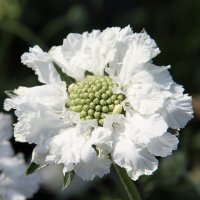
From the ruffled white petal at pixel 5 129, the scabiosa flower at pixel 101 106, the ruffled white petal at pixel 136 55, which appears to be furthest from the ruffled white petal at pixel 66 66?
the ruffled white petal at pixel 5 129

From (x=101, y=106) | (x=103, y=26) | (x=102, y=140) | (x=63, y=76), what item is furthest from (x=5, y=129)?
(x=103, y=26)

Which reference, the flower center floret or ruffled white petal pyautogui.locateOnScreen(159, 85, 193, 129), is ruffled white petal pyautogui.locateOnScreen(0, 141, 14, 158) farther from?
ruffled white petal pyautogui.locateOnScreen(159, 85, 193, 129)

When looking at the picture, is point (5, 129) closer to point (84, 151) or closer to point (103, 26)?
point (84, 151)

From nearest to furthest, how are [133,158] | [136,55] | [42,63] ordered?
[133,158], [136,55], [42,63]

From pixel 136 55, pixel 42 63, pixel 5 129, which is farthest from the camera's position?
pixel 5 129

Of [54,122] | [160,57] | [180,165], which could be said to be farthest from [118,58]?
[160,57]

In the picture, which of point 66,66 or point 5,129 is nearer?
point 66,66

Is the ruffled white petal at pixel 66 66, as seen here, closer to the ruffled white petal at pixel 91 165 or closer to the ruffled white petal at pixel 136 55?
the ruffled white petal at pixel 136 55

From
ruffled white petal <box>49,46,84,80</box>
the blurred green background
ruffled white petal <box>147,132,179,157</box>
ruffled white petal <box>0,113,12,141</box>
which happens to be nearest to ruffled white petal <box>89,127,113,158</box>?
ruffled white petal <box>147,132,179,157</box>
